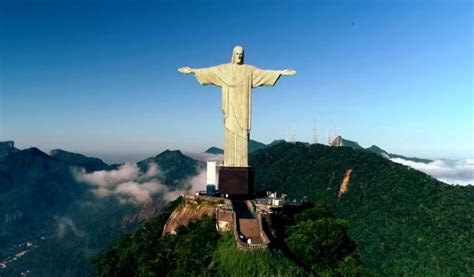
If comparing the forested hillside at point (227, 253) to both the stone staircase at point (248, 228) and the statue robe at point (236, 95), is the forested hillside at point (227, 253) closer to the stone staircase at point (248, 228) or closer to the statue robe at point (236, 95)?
the stone staircase at point (248, 228)

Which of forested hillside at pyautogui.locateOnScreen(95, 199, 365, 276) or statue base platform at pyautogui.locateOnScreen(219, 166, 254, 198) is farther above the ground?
statue base platform at pyautogui.locateOnScreen(219, 166, 254, 198)

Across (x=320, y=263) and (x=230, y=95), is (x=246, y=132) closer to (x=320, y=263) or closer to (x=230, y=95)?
(x=230, y=95)

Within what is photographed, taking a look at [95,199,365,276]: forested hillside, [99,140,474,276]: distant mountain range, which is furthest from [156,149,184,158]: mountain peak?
[95,199,365,276]: forested hillside

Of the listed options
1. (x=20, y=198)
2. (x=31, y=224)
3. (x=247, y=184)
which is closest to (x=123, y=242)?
(x=247, y=184)

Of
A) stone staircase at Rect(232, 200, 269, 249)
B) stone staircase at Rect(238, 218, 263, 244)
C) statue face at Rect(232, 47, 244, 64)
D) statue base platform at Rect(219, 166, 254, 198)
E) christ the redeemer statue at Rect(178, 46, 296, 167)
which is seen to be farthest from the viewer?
christ the redeemer statue at Rect(178, 46, 296, 167)

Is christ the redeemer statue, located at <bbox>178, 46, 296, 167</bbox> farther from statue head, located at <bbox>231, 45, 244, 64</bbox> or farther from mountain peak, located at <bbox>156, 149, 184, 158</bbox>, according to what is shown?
mountain peak, located at <bbox>156, 149, 184, 158</bbox>

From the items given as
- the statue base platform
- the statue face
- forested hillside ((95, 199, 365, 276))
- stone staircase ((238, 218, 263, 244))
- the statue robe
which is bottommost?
forested hillside ((95, 199, 365, 276))

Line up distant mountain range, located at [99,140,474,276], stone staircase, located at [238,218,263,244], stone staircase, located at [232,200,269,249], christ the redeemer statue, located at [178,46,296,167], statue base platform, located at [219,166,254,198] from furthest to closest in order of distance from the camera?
christ the redeemer statue, located at [178,46,296,167], statue base platform, located at [219,166,254,198], distant mountain range, located at [99,140,474,276], stone staircase, located at [238,218,263,244], stone staircase, located at [232,200,269,249]

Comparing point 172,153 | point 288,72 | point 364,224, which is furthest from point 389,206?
point 172,153
